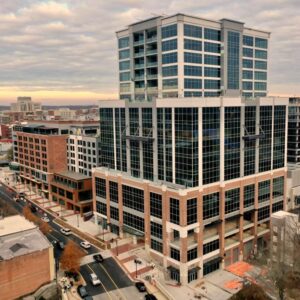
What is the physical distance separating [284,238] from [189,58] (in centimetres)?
4186

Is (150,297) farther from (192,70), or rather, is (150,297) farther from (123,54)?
(123,54)

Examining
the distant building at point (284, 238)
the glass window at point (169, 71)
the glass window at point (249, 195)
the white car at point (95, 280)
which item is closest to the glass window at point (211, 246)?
the glass window at point (249, 195)

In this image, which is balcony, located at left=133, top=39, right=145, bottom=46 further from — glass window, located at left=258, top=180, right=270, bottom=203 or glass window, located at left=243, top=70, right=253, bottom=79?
glass window, located at left=258, top=180, right=270, bottom=203

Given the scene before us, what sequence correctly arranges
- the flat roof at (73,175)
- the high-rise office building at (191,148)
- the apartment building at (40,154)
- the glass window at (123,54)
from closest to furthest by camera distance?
the high-rise office building at (191,148) < the glass window at (123,54) < the flat roof at (73,175) < the apartment building at (40,154)

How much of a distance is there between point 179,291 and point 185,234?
9948mm

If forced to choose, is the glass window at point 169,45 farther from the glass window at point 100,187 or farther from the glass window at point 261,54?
the glass window at point 100,187

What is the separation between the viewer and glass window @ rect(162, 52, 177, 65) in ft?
253

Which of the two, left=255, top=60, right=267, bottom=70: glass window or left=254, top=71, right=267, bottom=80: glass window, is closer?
left=255, top=60, right=267, bottom=70: glass window

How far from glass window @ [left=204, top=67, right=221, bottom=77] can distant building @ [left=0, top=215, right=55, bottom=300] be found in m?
49.6

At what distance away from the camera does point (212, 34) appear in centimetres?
8075

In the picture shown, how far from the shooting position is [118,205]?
82812 millimetres

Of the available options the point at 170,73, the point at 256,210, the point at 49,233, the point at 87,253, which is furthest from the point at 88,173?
the point at 256,210

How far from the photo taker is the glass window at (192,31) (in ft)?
249

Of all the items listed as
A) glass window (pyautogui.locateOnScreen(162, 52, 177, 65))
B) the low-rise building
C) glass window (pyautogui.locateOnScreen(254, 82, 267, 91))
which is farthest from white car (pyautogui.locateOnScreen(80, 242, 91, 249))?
glass window (pyautogui.locateOnScreen(254, 82, 267, 91))
